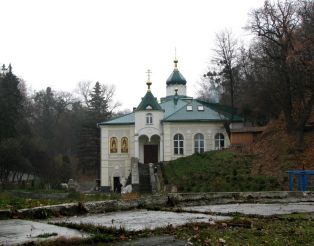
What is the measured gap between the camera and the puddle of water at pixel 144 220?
823 centimetres

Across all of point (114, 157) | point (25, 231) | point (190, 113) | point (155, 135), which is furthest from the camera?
point (190, 113)

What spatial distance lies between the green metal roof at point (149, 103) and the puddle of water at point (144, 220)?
45967 mm

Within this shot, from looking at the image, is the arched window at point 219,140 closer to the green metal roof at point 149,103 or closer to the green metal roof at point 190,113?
the green metal roof at point 190,113

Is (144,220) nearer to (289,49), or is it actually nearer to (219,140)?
(289,49)

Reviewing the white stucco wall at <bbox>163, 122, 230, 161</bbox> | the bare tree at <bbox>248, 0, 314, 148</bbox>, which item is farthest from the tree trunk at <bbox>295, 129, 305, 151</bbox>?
the white stucco wall at <bbox>163, 122, 230, 161</bbox>

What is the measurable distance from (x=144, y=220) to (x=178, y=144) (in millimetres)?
47848

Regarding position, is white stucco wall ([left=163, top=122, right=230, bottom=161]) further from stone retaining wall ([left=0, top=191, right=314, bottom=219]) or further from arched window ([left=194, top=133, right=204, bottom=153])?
stone retaining wall ([left=0, top=191, right=314, bottom=219])

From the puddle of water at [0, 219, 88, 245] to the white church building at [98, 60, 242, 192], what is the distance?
152ft

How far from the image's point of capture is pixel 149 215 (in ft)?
33.0

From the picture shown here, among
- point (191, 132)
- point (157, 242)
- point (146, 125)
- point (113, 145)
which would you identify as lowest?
point (157, 242)

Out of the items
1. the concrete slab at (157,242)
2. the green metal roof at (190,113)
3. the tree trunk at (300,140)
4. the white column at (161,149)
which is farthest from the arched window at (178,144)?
the concrete slab at (157,242)

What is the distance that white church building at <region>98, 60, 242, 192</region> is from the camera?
185ft

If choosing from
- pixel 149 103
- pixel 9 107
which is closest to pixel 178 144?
pixel 149 103

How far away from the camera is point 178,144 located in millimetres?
56875
